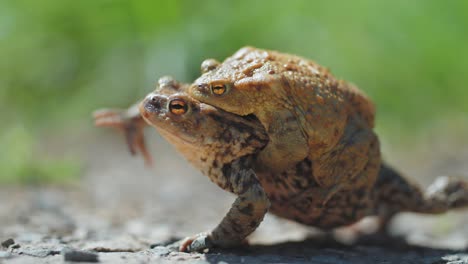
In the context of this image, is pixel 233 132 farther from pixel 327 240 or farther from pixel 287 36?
pixel 287 36

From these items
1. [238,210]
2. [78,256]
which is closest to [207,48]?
[238,210]

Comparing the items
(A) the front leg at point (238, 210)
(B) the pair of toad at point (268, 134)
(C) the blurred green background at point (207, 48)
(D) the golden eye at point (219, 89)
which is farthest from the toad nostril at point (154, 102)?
(C) the blurred green background at point (207, 48)

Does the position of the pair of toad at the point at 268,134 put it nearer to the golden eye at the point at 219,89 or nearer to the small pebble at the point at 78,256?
the golden eye at the point at 219,89

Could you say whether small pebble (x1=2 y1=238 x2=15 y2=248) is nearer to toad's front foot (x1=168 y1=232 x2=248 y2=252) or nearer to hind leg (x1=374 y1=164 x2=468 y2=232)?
toad's front foot (x1=168 y1=232 x2=248 y2=252)

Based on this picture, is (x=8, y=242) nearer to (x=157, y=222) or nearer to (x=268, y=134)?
(x=268, y=134)

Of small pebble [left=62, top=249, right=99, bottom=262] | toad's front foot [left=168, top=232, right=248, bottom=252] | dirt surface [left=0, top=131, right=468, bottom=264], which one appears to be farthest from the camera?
dirt surface [left=0, top=131, right=468, bottom=264]

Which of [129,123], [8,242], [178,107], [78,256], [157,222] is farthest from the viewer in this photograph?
[157,222]

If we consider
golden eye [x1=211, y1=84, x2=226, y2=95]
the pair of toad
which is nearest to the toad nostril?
the pair of toad
